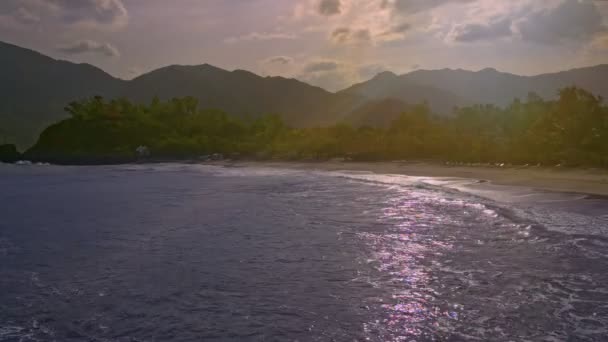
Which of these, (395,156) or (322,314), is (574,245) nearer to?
(322,314)

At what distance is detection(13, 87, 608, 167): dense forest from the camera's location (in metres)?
35.9

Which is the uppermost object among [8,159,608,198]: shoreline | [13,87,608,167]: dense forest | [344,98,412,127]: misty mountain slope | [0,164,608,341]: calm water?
[344,98,412,127]: misty mountain slope

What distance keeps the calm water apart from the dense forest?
18.5m

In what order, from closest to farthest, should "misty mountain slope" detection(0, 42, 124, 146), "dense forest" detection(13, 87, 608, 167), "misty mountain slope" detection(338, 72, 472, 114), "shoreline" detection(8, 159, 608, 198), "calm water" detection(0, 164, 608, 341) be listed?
"calm water" detection(0, 164, 608, 341) → "shoreline" detection(8, 159, 608, 198) → "dense forest" detection(13, 87, 608, 167) → "misty mountain slope" detection(0, 42, 124, 146) → "misty mountain slope" detection(338, 72, 472, 114)

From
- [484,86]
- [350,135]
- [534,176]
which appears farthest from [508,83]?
[534,176]

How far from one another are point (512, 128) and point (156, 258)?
149ft

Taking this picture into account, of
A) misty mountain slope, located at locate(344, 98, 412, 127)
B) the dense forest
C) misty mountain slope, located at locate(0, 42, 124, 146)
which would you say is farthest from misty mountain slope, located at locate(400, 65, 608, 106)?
misty mountain slope, located at locate(0, 42, 124, 146)

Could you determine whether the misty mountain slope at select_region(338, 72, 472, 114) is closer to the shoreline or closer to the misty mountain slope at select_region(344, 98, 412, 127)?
the misty mountain slope at select_region(344, 98, 412, 127)

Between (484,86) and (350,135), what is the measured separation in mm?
130007

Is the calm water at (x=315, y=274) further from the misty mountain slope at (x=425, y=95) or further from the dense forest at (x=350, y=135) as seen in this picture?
the misty mountain slope at (x=425, y=95)

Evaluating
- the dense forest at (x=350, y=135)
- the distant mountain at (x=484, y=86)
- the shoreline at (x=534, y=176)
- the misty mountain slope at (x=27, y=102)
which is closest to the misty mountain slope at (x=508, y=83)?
the distant mountain at (x=484, y=86)

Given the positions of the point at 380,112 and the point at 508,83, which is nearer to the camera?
the point at 380,112

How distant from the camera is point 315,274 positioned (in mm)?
9844

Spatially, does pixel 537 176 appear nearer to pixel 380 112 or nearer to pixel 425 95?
pixel 380 112
